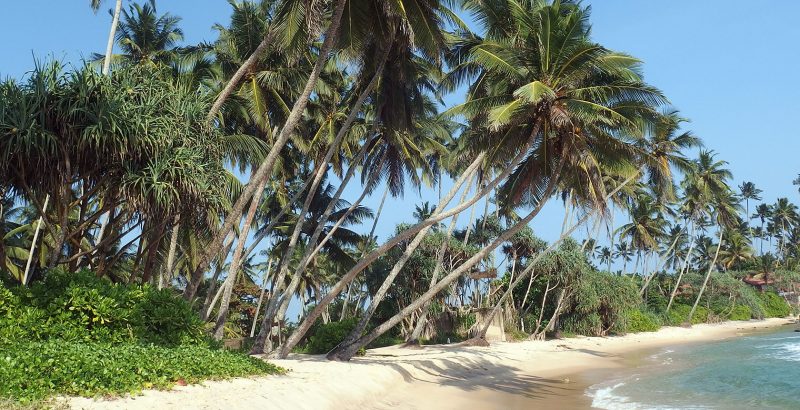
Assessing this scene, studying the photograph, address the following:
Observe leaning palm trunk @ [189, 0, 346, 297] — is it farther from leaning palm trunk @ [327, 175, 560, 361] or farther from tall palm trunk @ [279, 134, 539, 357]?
leaning palm trunk @ [327, 175, 560, 361]

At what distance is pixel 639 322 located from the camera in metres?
39.7

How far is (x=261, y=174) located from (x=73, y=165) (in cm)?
385

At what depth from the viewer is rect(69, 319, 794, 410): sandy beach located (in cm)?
820

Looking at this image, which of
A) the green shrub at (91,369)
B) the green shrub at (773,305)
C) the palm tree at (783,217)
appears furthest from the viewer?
the palm tree at (783,217)

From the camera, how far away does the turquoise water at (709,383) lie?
1382cm

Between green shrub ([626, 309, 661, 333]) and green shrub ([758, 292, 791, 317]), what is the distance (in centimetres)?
2422

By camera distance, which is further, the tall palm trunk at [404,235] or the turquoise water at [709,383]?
the tall palm trunk at [404,235]

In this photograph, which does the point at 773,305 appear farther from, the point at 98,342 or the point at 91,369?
the point at 91,369

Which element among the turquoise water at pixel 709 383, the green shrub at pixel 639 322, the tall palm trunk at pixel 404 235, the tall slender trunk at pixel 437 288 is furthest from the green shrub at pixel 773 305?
the tall palm trunk at pixel 404 235

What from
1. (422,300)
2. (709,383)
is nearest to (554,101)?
(422,300)

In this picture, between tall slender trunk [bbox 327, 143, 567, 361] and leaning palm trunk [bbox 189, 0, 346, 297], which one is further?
tall slender trunk [bbox 327, 143, 567, 361]

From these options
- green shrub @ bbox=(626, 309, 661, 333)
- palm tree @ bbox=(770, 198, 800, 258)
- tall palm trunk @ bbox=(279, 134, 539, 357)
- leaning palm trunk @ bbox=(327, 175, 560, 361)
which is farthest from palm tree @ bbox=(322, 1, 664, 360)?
palm tree @ bbox=(770, 198, 800, 258)

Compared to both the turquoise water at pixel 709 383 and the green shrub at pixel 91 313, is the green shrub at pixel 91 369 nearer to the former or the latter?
the green shrub at pixel 91 313

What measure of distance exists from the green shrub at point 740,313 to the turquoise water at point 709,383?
92.9 feet
